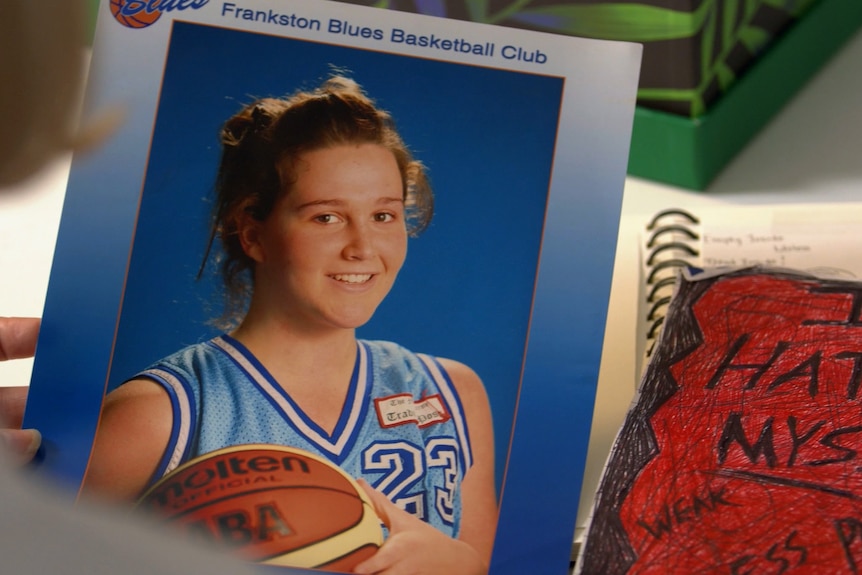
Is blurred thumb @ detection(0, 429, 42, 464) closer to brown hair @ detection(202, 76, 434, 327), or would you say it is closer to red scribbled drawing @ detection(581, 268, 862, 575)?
brown hair @ detection(202, 76, 434, 327)

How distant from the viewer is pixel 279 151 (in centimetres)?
48

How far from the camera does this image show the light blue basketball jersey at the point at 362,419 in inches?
17.6

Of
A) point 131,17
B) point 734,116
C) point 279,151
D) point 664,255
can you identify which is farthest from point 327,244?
point 734,116

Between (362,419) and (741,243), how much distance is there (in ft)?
1.05

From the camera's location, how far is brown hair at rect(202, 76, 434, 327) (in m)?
0.48

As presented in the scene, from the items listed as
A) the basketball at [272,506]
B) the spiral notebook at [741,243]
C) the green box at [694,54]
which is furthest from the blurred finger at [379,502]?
the green box at [694,54]

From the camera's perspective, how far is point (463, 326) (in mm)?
479

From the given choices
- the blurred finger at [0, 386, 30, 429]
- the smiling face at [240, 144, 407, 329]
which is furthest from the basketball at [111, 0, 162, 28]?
the blurred finger at [0, 386, 30, 429]

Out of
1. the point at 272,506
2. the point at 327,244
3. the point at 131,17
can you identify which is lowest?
the point at 272,506

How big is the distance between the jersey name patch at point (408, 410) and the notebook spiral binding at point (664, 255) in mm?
183

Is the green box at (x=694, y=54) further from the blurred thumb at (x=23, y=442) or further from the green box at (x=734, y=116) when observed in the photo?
the blurred thumb at (x=23, y=442)

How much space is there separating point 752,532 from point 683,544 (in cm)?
3

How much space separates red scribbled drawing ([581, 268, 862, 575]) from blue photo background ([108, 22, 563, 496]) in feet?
0.26

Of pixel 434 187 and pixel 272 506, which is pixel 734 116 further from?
pixel 272 506
